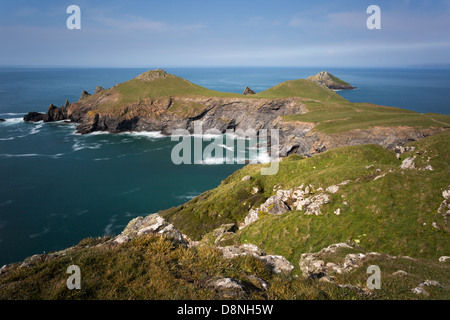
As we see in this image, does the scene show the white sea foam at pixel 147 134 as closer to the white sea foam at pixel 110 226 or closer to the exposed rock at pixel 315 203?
the white sea foam at pixel 110 226

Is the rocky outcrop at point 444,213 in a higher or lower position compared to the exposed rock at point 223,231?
higher

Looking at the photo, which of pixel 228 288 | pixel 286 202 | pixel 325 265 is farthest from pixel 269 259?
pixel 286 202

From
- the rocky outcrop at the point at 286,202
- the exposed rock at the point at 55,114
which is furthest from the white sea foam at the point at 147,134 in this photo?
the rocky outcrop at the point at 286,202

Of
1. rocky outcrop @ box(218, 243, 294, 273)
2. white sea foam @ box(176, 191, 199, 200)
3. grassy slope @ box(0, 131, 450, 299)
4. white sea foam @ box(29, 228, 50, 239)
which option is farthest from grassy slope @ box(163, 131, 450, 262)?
white sea foam @ box(29, 228, 50, 239)

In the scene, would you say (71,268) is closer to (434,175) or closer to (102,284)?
(102,284)

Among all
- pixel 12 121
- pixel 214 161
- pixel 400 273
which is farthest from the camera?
pixel 12 121

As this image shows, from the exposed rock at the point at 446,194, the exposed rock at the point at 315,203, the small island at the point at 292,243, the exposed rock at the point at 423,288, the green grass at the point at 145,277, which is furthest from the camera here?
the exposed rock at the point at 315,203

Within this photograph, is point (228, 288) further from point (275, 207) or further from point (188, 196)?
point (188, 196)
